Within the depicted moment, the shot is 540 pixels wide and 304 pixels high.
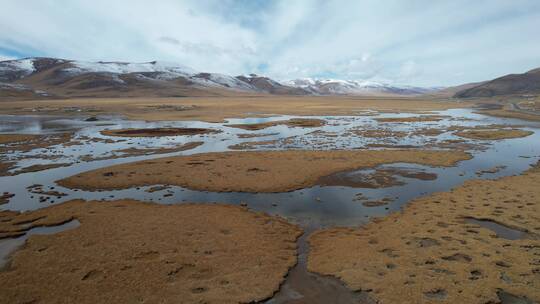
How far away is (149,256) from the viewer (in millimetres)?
12297

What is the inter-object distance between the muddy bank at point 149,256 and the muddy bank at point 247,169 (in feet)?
15.0

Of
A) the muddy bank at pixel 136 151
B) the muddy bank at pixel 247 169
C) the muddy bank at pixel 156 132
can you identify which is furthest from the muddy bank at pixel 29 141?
the muddy bank at pixel 247 169

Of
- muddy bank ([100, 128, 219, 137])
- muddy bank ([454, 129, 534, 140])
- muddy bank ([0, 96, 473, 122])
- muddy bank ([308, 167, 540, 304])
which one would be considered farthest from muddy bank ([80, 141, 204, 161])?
muddy bank ([454, 129, 534, 140])

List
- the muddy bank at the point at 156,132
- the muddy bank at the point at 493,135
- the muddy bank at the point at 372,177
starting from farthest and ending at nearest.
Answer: the muddy bank at the point at 156,132 < the muddy bank at the point at 493,135 < the muddy bank at the point at 372,177

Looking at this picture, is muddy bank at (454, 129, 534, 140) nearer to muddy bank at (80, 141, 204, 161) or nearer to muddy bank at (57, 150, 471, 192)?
muddy bank at (57, 150, 471, 192)

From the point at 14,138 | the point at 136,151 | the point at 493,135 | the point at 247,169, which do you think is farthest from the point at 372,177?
the point at 14,138

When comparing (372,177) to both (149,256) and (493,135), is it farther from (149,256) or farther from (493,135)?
(493,135)

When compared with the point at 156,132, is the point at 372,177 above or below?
below

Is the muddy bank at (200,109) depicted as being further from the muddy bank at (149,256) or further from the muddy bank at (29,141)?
the muddy bank at (149,256)

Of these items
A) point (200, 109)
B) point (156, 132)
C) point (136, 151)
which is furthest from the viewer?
point (200, 109)

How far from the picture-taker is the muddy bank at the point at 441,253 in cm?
984

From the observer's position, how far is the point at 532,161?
27719mm

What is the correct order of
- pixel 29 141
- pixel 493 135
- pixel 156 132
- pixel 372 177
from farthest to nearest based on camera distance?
pixel 156 132, pixel 493 135, pixel 29 141, pixel 372 177

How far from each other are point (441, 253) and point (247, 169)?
1623 centimetres
